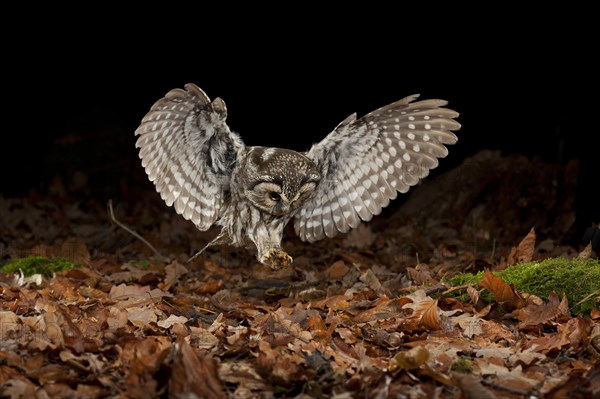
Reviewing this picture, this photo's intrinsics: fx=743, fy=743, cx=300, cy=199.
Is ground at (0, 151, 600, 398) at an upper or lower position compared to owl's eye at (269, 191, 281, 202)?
lower

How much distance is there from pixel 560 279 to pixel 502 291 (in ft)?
1.76

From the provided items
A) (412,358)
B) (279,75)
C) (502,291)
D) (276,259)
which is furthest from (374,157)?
(279,75)

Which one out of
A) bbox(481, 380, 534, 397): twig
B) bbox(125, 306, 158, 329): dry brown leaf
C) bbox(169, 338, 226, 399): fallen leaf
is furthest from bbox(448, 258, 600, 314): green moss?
bbox(169, 338, 226, 399): fallen leaf

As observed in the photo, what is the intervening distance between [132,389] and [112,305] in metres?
2.14

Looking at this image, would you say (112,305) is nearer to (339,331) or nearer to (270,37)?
(339,331)

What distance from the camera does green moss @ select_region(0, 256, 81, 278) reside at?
22.8ft

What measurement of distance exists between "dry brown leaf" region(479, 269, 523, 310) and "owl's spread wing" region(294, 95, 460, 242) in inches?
58.0

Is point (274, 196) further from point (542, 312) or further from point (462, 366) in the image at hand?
point (462, 366)

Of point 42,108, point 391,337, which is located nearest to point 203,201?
point 391,337

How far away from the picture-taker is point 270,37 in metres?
15.2

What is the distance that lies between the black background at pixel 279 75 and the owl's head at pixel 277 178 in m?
7.75

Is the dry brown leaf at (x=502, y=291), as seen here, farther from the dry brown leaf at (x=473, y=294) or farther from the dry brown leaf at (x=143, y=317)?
the dry brown leaf at (x=143, y=317)

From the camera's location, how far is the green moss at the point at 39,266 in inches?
273

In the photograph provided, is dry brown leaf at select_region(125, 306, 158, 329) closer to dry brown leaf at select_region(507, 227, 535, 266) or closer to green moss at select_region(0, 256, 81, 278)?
green moss at select_region(0, 256, 81, 278)
